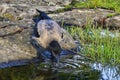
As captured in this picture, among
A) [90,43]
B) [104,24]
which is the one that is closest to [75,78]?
[90,43]

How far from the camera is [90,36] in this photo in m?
9.72

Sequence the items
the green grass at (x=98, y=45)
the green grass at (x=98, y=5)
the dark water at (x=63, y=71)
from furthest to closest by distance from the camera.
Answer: the green grass at (x=98, y=5), the green grass at (x=98, y=45), the dark water at (x=63, y=71)

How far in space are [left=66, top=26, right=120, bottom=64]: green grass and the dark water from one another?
22 centimetres

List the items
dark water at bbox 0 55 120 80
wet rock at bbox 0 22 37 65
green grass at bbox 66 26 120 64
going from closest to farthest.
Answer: dark water at bbox 0 55 120 80, green grass at bbox 66 26 120 64, wet rock at bbox 0 22 37 65

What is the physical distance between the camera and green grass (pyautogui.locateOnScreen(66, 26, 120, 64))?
816 cm

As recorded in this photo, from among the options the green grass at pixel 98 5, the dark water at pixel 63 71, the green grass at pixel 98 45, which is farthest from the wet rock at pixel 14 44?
the green grass at pixel 98 5

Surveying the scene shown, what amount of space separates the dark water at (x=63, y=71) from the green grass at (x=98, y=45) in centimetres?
22

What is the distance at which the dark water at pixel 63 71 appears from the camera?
7316 mm

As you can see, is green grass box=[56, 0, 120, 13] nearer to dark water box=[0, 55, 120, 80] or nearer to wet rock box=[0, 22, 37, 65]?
wet rock box=[0, 22, 37, 65]

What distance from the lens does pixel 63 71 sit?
7660 mm

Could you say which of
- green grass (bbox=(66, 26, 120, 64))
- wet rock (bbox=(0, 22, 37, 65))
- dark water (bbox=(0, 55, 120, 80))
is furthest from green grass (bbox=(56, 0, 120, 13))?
dark water (bbox=(0, 55, 120, 80))

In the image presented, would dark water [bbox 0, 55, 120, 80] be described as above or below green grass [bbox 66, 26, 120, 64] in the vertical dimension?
below

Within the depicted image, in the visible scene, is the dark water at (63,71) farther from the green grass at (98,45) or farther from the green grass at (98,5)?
the green grass at (98,5)

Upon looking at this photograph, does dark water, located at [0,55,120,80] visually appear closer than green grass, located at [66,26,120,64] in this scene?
Yes
